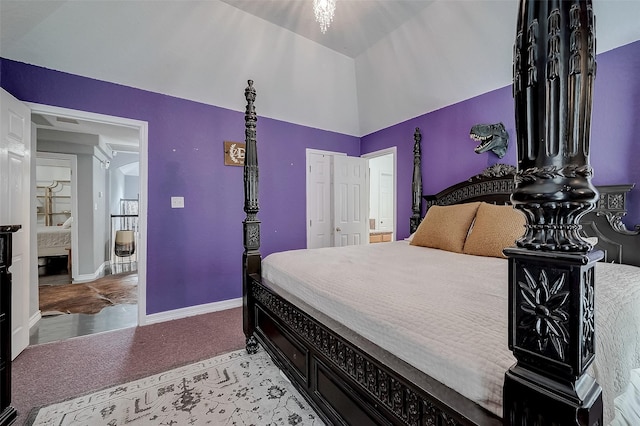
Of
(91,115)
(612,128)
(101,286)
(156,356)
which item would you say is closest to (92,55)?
(91,115)

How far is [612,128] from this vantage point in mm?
2158

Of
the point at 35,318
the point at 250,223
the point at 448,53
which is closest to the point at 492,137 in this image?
the point at 448,53

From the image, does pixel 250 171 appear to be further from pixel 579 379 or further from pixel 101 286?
pixel 101 286

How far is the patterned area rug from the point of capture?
Answer: 5.33 ft

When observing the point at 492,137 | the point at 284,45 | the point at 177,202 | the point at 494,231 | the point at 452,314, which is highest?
the point at 284,45

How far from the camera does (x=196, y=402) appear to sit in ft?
5.81

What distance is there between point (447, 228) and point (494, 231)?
44cm

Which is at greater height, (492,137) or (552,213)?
(492,137)

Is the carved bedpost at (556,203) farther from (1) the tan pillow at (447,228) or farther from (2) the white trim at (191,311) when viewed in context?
(2) the white trim at (191,311)

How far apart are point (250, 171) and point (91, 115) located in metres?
1.83

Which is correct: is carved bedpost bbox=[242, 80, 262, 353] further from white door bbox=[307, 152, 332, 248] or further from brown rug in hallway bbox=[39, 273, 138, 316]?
brown rug in hallway bbox=[39, 273, 138, 316]

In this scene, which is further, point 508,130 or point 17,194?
point 508,130

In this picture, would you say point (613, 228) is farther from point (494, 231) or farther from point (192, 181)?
point (192, 181)

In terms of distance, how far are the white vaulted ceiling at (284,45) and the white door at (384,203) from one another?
2628 millimetres
